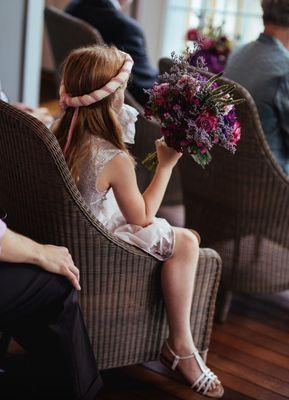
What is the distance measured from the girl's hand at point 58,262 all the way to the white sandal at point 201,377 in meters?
0.54

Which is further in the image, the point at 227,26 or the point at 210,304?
the point at 227,26

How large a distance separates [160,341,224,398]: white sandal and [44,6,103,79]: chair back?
144 centimetres

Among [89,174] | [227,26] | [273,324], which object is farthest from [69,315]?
[227,26]

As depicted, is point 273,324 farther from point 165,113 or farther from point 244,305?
point 165,113

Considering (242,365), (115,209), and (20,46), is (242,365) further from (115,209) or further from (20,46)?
(20,46)

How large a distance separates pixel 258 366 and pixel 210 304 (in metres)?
0.35

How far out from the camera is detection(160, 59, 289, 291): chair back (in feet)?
7.88

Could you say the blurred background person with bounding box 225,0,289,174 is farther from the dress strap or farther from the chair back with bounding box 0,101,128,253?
the chair back with bounding box 0,101,128,253

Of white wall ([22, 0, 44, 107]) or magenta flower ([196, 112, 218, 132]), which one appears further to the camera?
white wall ([22, 0, 44, 107])

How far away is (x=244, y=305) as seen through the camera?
2.85 meters

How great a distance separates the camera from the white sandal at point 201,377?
2133mm

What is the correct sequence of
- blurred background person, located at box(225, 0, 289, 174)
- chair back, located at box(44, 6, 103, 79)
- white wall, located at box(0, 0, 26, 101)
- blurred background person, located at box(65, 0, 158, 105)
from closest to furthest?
1. blurred background person, located at box(225, 0, 289, 174)
2. chair back, located at box(44, 6, 103, 79)
3. blurred background person, located at box(65, 0, 158, 105)
4. white wall, located at box(0, 0, 26, 101)

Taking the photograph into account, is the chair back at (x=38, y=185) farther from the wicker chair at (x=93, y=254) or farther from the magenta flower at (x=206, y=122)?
the magenta flower at (x=206, y=122)

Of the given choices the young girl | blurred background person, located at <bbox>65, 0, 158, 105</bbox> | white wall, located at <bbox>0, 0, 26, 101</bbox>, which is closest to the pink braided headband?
the young girl
